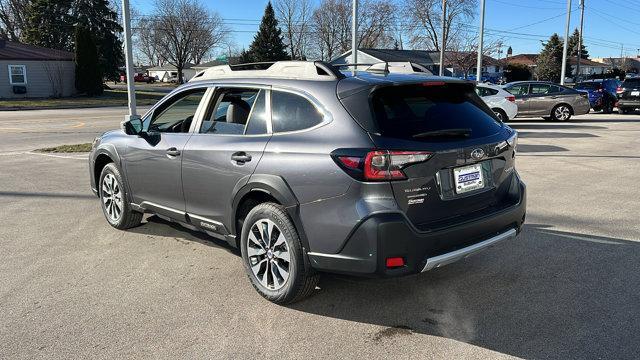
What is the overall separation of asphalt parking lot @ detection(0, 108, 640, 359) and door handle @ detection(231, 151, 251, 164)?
1074 mm

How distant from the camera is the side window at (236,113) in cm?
425

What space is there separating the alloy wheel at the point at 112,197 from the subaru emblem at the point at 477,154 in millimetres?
3881

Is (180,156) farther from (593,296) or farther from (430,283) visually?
(593,296)

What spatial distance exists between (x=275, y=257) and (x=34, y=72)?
4132cm

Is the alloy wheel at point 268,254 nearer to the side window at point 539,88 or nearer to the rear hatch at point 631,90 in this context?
the side window at point 539,88

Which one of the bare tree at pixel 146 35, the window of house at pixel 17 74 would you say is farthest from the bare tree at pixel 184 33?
the window of house at pixel 17 74

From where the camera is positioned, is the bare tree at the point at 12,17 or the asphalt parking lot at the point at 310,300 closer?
the asphalt parking lot at the point at 310,300

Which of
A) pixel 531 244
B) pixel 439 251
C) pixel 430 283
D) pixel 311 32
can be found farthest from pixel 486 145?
pixel 311 32

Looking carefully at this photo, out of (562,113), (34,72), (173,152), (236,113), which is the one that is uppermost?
(34,72)

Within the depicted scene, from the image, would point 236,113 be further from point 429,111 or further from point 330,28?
point 330,28

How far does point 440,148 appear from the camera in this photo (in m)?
3.61

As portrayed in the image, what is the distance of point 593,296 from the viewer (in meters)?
4.10

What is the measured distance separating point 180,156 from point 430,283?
2.49 metres

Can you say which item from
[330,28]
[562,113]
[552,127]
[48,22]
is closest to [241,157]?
[552,127]
